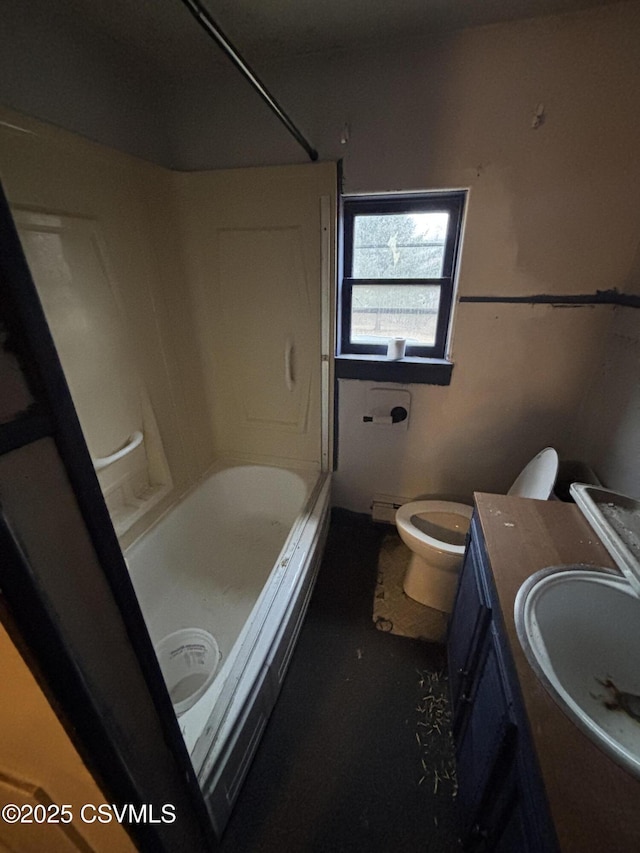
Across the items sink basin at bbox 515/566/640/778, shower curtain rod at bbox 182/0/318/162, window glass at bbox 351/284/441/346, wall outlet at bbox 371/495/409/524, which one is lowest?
wall outlet at bbox 371/495/409/524

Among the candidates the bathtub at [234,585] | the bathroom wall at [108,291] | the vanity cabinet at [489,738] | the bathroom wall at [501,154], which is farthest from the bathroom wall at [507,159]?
the bathtub at [234,585]

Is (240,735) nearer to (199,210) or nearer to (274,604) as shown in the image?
(274,604)

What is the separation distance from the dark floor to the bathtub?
0.34ft

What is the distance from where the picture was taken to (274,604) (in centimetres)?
124

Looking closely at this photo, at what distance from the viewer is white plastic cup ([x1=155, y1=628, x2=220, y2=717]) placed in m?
1.31

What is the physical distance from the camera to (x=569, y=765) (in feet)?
1.74

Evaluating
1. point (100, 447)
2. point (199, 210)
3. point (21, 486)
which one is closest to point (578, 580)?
point (21, 486)

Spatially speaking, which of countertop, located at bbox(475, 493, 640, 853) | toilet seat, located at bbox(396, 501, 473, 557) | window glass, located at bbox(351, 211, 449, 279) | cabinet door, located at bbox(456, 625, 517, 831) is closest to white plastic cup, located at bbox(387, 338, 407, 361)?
window glass, located at bbox(351, 211, 449, 279)

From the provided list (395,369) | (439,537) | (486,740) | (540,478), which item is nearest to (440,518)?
(439,537)

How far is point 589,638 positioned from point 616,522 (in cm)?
36

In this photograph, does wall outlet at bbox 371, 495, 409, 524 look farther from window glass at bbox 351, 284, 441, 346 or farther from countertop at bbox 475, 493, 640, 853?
countertop at bbox 475, 493, 640, 853

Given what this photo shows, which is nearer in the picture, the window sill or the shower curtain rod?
the shower curtain rod

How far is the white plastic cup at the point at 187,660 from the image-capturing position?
4.31 ft

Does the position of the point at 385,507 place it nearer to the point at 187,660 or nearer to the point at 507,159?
the point at 187,660
